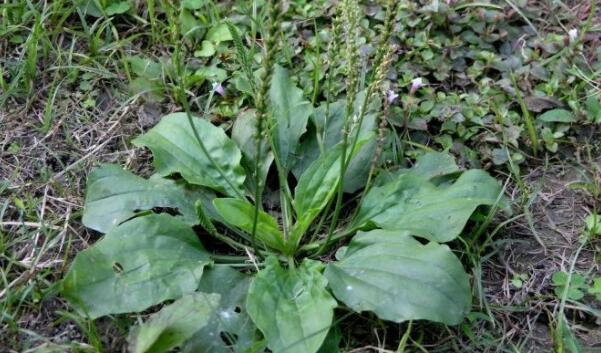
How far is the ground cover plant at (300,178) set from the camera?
8.26 feet

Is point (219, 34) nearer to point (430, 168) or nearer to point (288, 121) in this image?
point (288, 121)

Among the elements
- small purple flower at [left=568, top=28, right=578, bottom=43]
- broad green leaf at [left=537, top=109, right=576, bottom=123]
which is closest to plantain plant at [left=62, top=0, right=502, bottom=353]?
broad green leaf at [left=537, top=109, right=576, bottom=123]

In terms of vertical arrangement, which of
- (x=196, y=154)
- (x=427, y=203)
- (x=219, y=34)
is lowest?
(x=427, y=203)

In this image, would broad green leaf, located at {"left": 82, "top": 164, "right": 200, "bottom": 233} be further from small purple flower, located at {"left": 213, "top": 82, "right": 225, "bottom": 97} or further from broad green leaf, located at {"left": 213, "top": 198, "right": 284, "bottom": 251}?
small purple flower, located at {"left": 213, "top": 82, "right": 225, "bottom": 97}

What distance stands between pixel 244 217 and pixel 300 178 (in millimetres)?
298

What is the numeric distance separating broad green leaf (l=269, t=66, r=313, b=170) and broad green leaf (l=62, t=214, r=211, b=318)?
0.56 meters

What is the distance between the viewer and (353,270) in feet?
8.66

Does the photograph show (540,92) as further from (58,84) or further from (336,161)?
(58,84)

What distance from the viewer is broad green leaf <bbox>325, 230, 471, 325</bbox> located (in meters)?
2.46

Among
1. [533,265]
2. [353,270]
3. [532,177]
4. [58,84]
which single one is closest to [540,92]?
[532,177]

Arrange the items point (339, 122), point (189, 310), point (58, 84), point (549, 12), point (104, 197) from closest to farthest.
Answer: point (189, 310) → point (104, 197) → point (339, 122) → point (58, 84) → point (549, 12)

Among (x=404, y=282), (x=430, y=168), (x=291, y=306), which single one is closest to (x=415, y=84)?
(x=430, y=168)

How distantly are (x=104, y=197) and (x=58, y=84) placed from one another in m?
0.90

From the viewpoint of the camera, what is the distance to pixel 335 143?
3137 mm
